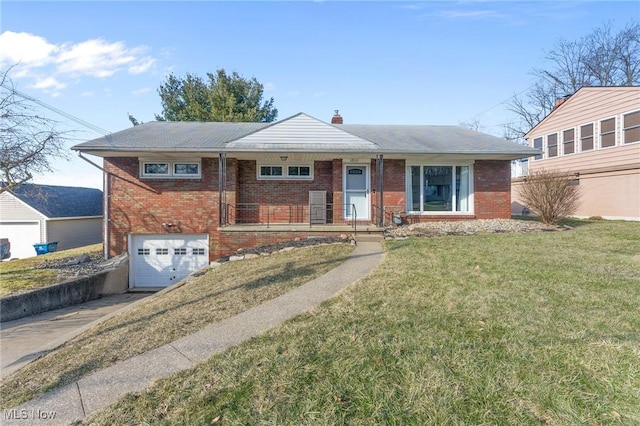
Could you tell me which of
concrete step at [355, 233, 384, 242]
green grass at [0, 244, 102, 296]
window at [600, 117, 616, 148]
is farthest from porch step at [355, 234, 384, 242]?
window at [600, 117, 616, 148]

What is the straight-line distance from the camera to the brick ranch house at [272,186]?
1138 cm

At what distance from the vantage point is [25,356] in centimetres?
477

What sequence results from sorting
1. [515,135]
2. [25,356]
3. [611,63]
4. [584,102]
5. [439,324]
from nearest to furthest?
[439,324]
[25,356]
[584,102]
[611,63]
[515,135]

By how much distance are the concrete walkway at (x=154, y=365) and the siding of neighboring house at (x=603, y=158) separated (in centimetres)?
1543

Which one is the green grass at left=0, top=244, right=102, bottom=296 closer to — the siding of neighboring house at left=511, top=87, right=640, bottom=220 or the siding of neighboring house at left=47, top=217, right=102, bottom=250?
the siding of neighboring house at left=47, top=217, right=102, bottom=250

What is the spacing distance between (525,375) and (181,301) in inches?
204

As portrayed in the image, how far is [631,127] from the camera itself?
14320 millimetres

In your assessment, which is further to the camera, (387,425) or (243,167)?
(243,167)

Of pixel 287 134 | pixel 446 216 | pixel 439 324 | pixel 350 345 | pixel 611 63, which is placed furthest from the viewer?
pixel 611 63

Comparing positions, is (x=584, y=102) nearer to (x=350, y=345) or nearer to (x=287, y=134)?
(x=287, y=134)

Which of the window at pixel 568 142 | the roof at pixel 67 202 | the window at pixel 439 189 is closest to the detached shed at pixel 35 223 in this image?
the roof at pixel 67 202

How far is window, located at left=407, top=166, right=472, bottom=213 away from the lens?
41.8 ft

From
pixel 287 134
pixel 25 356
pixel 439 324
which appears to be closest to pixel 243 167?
pixel 287 134

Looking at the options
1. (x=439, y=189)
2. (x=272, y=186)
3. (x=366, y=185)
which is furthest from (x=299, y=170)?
(x=439, y=189)
